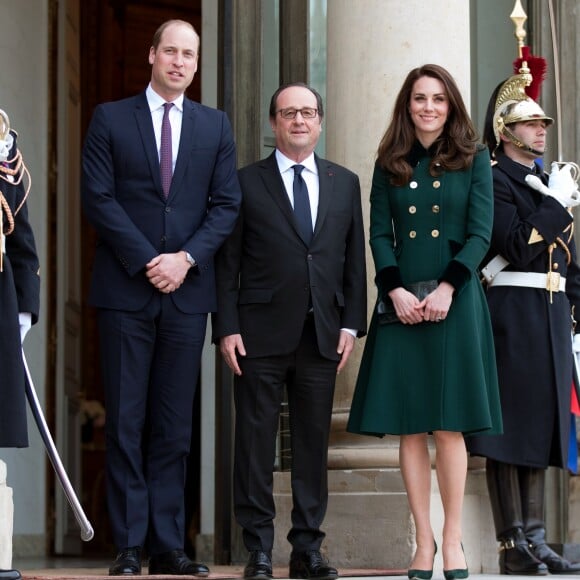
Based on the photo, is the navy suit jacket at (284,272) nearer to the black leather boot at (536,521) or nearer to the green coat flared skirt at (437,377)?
the green coat flared skirt at (437,377)

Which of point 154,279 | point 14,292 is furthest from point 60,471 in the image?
point 154,279

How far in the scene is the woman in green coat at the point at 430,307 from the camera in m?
6.13

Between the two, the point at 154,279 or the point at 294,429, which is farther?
the point at 294,429

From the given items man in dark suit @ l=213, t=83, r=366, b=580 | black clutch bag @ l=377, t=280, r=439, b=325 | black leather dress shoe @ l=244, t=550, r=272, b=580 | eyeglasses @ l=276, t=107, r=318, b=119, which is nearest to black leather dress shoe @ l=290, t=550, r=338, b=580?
man in dark suit @ l=213, t=83, r=366, b=580

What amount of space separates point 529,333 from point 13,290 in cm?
224

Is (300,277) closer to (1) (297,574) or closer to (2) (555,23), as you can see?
(1) (297,574)

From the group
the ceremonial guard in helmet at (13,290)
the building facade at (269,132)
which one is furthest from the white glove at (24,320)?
the building facade at (269,132)

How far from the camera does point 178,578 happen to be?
19.4 feet

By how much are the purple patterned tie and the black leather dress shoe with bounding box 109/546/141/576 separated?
1.29 m

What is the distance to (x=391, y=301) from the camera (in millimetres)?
6242

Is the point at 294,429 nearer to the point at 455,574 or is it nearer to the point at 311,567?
the point at 311,567

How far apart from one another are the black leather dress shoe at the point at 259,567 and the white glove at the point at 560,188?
6.25 ft

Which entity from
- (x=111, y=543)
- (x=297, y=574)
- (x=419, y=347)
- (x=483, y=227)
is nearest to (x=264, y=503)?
(x=297, y=574)

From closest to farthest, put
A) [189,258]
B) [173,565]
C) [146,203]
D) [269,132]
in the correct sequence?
[173,565]
[189,258]
[146,203]
[269,132]
